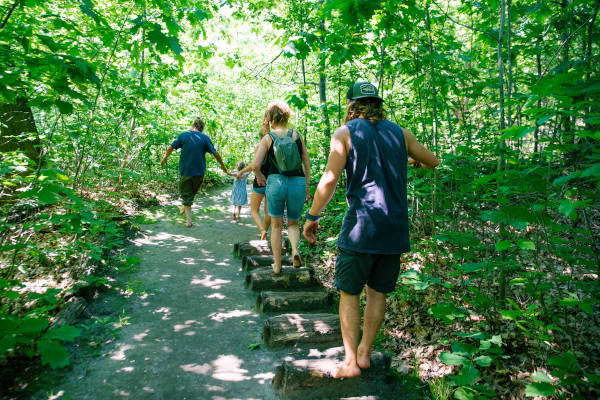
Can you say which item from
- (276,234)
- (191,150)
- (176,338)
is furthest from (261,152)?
(191,150)

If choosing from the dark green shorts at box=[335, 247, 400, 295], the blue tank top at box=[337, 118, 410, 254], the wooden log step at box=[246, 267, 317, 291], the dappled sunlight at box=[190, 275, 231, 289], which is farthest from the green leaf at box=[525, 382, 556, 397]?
the dappled sunlight at box=[190, 275, 231, 289]

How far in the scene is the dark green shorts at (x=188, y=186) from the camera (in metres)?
6.96

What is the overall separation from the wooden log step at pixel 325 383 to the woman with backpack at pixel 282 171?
1886 millimetres

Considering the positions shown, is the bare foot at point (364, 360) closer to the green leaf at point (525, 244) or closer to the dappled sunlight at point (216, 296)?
the green leaf at point (525, 244)

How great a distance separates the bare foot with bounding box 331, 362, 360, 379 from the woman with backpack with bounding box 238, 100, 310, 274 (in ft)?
6.43

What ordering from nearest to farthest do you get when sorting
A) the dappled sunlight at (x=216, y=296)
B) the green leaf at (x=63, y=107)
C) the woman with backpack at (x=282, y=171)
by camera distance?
the green leaf at (x=63, y=107) → the woman with backpack at (x=282, y=171) → the dappled sunlight at (x=216, y=296)

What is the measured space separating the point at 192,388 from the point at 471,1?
6.21m

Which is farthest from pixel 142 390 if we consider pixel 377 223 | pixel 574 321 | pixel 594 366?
pixel 574 321

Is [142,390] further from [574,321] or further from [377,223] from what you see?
[574,321]

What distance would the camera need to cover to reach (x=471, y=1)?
482 centimetres

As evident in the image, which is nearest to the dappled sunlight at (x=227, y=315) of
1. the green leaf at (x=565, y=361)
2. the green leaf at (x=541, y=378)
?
the green leaf at (x=541, y=378)

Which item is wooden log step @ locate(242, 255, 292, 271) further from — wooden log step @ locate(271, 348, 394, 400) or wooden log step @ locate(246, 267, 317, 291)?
wooden log step @ locate(271, 348, 394, 400)

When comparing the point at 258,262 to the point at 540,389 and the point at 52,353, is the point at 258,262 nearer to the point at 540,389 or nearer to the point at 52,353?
the point at 52,353

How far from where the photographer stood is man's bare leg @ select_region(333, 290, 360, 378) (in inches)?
92.6
